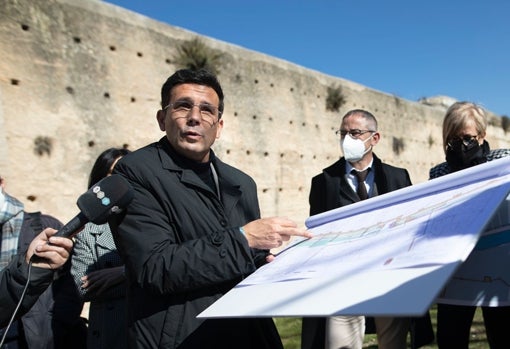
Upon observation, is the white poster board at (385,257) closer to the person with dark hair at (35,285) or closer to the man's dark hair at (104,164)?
the person with dark hair at (35,285)

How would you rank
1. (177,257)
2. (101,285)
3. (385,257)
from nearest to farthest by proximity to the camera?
1. (385,257)
2. (177,257)
3. (101,285)

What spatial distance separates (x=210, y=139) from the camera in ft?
4.83

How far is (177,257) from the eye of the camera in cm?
114

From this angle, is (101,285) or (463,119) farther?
(463,119)

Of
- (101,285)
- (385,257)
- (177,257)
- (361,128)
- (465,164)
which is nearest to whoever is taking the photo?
(385,257)

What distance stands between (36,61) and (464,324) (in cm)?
605

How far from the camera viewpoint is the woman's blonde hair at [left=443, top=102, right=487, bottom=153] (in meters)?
2.41

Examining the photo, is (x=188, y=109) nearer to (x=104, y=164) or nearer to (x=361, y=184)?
(x=104, y=164)

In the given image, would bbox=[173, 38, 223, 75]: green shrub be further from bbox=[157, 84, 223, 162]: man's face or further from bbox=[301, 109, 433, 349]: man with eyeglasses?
bbox=[157, 84, 223, 162]: man's face

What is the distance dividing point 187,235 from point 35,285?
544mm

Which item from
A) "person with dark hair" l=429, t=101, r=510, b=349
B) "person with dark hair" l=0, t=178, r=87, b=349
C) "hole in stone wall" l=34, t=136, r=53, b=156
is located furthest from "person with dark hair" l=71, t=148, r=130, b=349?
"hole in stone wall" l=34, t=136, r=53, b=156

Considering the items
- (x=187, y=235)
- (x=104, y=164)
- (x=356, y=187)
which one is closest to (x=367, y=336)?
(x=356, y=187)

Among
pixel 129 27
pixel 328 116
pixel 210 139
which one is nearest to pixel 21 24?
pixel 129 27

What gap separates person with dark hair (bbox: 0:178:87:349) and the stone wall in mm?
3475
